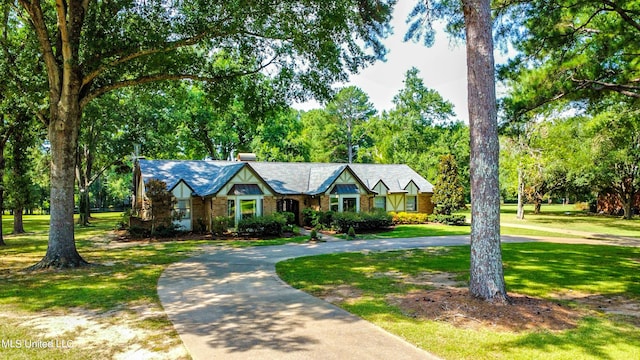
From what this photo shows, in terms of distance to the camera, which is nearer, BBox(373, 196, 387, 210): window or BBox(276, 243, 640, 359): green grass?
BBox(276, 243, 640, 359): green grass

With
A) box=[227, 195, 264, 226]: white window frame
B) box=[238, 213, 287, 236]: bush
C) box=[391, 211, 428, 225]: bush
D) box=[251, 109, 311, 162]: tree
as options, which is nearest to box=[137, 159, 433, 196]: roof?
box=[227, 195, 264, 226]: white window frame

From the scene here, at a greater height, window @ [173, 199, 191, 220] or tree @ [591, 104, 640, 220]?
tree @ [591, 104, 640, 220]

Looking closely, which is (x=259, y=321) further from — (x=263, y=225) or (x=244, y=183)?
(x=244, y=183)

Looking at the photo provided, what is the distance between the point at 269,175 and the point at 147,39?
663 inches

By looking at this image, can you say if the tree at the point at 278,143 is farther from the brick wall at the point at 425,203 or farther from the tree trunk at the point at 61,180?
the tree trunk at the point at 61,180

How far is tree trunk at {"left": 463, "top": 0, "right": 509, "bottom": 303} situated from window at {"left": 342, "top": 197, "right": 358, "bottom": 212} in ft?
67.2

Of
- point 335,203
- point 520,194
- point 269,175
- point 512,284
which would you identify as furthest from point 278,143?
point 512,284

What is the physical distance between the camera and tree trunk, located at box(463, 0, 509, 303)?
7410 mm

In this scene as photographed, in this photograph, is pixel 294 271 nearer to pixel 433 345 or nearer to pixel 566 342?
pixel 433 345

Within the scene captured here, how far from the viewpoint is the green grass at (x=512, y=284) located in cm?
548

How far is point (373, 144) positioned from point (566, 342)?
54.5m

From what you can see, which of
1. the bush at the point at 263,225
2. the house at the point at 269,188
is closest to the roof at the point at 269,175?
the house at the point at 269,188

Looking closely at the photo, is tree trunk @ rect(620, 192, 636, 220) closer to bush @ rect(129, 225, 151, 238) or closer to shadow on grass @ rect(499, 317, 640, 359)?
shadow on grass @ rect(499, 317, 640, 359)

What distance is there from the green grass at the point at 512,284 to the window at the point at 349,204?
11818mm
